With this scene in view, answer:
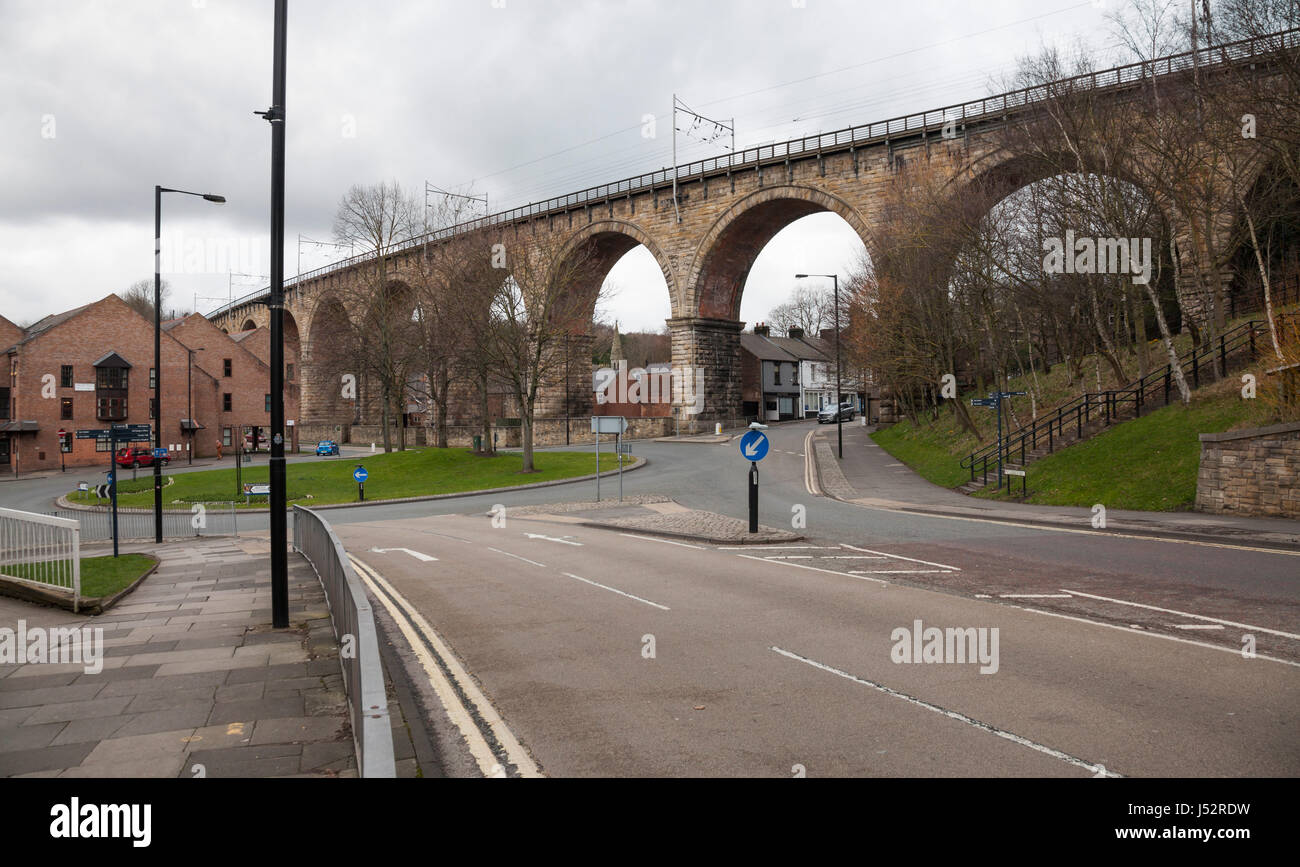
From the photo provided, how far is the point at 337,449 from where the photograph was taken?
2675 inches

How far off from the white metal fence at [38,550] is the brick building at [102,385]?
159 ft

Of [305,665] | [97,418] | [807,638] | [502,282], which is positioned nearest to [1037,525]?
[807,638]

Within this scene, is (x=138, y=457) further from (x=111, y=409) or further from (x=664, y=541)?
(x=664, y=541)

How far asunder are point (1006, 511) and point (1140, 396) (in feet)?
24.2

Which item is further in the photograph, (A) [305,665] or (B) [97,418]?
(B) [97,418]

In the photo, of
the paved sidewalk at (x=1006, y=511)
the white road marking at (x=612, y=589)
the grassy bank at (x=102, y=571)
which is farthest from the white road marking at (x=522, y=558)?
the paved sidewalk at (x=1006, y=511)

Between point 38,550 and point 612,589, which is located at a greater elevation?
point 38,550

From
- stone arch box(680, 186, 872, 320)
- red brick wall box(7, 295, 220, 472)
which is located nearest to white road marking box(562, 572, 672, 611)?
stone arch box(680, 186, 872, 320)

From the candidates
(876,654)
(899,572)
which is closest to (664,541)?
(899,572)

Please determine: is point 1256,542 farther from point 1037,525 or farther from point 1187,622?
point 1187,622

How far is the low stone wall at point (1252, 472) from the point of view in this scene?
15984 millimetres

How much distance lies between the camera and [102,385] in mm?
62438

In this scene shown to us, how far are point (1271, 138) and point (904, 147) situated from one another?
89.1 feet

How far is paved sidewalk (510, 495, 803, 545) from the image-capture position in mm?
17250
